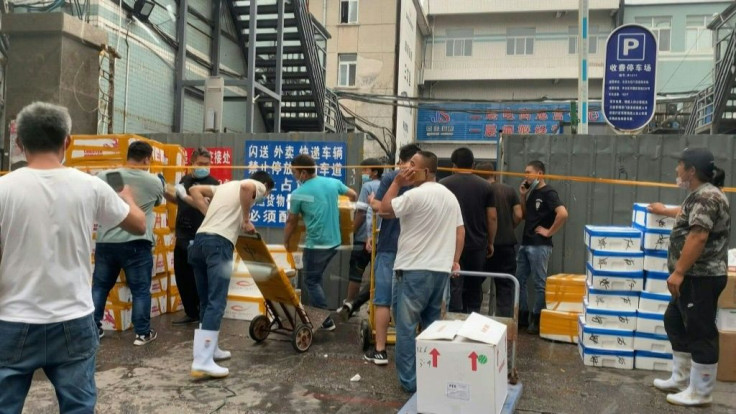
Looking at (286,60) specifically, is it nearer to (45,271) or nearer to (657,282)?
(657,282)

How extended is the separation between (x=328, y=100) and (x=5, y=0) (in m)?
9.51

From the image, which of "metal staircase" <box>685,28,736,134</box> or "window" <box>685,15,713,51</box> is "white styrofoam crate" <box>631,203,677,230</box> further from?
"window" <box>685,15,713,51</box>

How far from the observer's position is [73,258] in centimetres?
238

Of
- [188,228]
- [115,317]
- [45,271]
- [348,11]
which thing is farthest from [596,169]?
[348,11]

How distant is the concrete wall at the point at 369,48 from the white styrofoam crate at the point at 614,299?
70.0 ft

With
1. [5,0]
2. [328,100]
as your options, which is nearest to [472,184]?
[5,0]

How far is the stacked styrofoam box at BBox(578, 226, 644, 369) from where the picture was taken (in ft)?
16.8

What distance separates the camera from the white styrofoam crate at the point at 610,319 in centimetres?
515

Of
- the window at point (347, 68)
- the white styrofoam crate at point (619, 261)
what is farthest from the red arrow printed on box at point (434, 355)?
the window at point (347, 68)

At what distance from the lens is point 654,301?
5.11 m

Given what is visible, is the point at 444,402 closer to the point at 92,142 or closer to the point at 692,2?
the point at 92,142

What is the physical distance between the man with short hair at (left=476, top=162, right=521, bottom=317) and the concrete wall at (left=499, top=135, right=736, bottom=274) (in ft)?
1.86

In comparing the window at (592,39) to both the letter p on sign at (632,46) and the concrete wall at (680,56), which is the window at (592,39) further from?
the letter p on sign at (632,46)

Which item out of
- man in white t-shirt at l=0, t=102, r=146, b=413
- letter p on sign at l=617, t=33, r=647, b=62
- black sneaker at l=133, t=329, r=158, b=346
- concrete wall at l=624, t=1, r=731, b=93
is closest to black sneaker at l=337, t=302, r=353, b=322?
black sneaker at l=133, t=329, r=158, b=346
